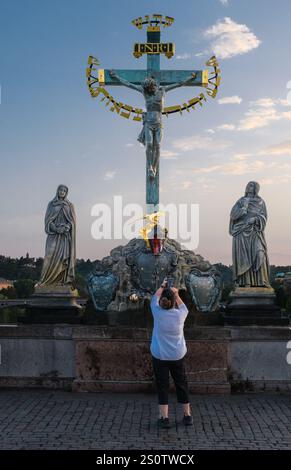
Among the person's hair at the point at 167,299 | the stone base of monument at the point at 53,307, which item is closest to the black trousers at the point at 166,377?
the person's hair at the point at 167,299

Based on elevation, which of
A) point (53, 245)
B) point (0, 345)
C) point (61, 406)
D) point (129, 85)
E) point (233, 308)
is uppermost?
point (129, 85)

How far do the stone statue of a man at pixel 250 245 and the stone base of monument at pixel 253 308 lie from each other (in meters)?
0.15

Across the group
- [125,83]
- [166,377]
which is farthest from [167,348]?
[125,83]

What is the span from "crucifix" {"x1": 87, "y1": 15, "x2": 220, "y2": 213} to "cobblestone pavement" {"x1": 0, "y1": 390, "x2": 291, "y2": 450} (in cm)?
501

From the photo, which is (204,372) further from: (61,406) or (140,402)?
(61,406)

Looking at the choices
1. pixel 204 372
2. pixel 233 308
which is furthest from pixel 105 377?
pixel 233 308

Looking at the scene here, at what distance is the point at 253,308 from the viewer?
10461mm

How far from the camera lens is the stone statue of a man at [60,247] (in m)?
11.0

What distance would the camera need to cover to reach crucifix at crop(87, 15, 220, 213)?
42.1 ft

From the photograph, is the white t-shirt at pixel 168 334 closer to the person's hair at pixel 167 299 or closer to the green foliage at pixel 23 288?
the person's hair at pixel 167 299

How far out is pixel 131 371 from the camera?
9562 millimetres

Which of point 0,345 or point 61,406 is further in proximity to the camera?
point 0,345

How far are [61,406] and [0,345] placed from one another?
2.17m
